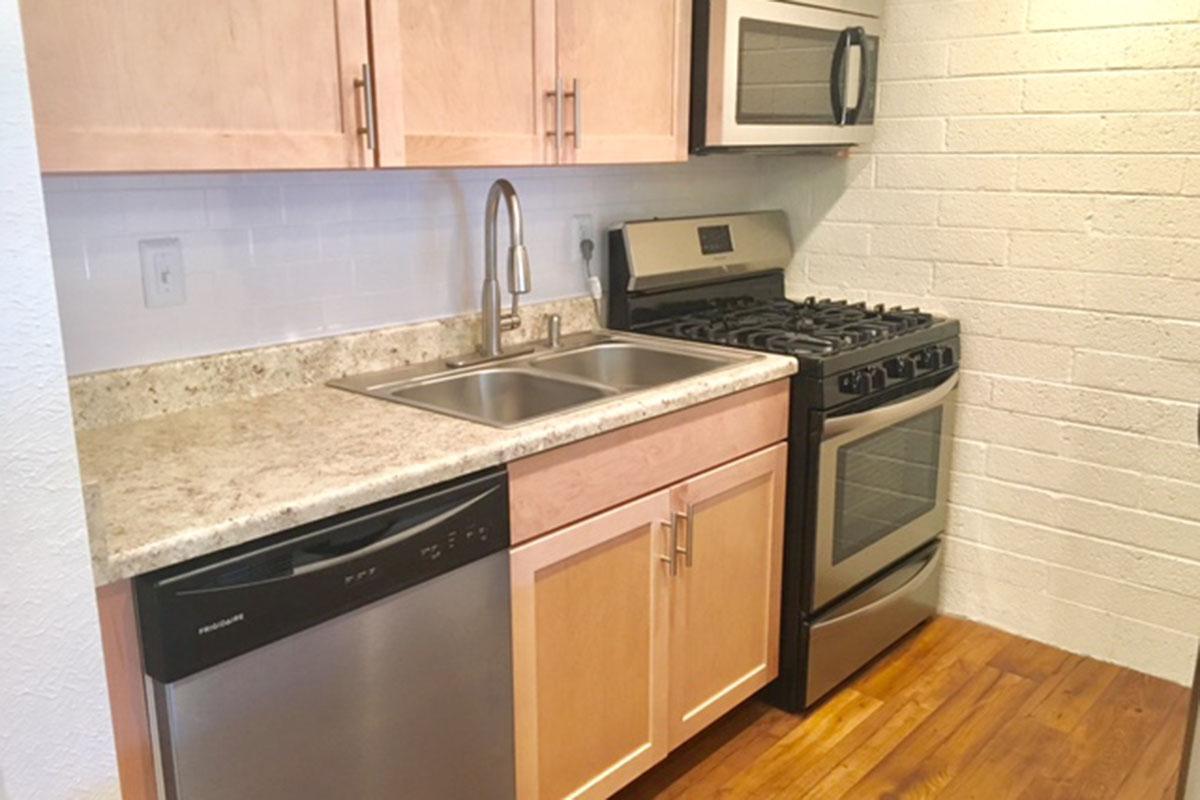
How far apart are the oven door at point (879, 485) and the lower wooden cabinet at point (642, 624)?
12 centimetres

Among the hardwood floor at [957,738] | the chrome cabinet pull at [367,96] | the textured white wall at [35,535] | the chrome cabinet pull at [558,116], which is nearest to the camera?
the textured white wall at [35,535]

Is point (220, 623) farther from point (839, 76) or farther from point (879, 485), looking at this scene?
point (839, 76)

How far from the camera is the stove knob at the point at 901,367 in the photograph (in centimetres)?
249

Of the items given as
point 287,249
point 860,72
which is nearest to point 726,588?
point 287,249

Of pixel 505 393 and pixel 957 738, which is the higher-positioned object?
pixel 505 393

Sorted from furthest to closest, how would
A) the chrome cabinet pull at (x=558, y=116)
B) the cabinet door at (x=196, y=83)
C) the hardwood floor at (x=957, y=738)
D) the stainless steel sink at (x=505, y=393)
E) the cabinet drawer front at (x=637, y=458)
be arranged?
the hardwood floor at (x=957, y=738)
the stainless steel sink at (x=505, y=393)
the chrome cabinet pull at (x=558, y=116)
the cabinet drawer front at (x=637, y=458)
the cabinet door at (x=196, y=83)

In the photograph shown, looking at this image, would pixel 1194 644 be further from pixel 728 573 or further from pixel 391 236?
pixel 391 236

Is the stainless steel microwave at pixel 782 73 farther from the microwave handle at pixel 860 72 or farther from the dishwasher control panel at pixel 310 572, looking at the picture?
the dishwasher control panel at pixel 310 572

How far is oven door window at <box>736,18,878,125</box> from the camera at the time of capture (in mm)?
2365

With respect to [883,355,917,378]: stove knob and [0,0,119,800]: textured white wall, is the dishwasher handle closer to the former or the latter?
[0,0,119,800]: textured white wall

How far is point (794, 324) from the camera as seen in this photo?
269cm

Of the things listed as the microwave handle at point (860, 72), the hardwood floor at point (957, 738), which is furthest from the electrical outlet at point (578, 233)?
the hardwood floor at point (957, 738)

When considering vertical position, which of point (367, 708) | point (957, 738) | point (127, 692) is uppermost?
point (127, 692)

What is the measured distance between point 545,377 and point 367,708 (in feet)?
2.95
